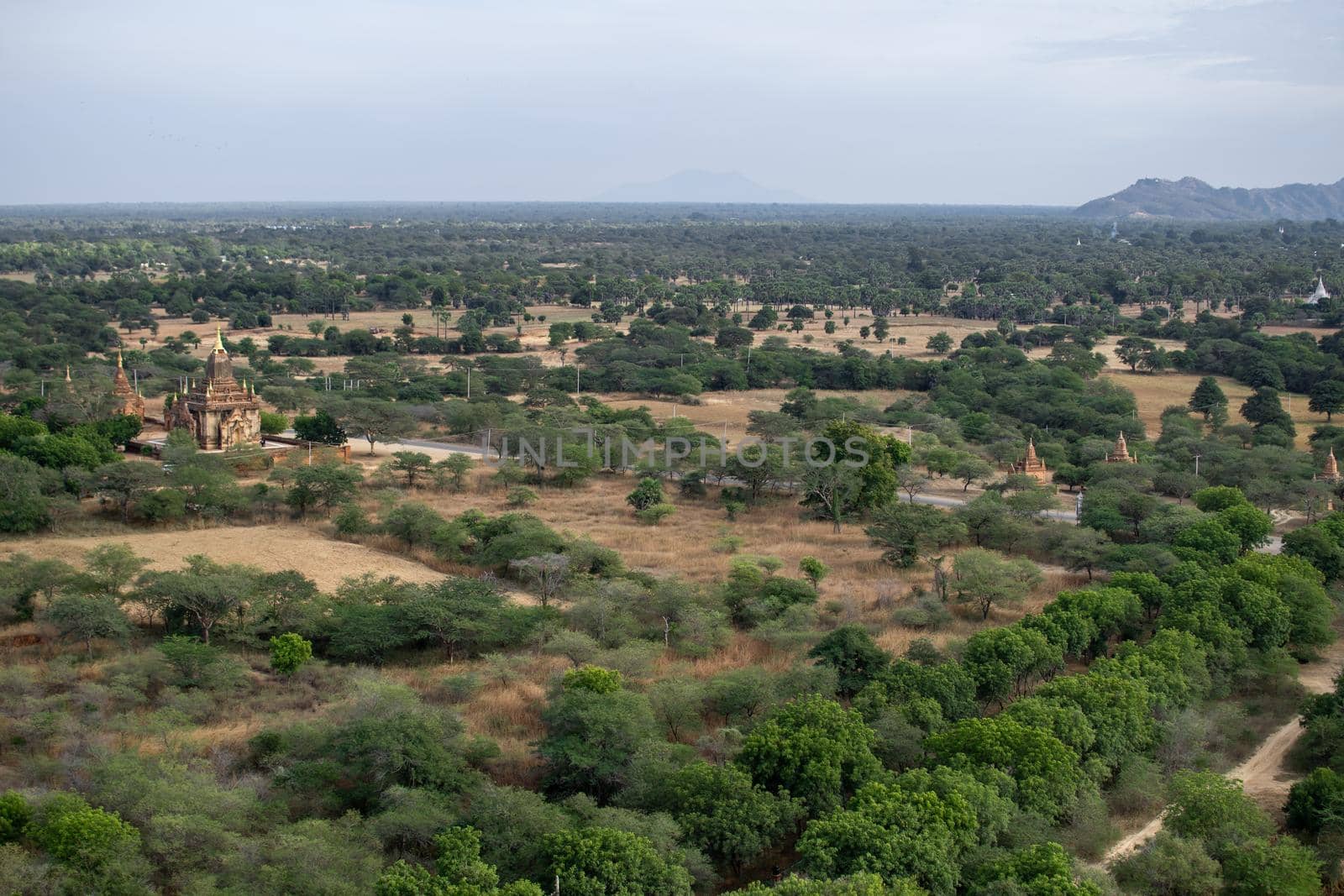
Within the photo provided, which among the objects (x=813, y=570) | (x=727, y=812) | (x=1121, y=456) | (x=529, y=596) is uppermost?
(x=1121, y=456)

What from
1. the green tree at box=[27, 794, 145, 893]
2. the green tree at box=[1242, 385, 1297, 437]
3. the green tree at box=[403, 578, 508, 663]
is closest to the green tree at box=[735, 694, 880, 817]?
the green tree at box=[403, 578, 508, 663]

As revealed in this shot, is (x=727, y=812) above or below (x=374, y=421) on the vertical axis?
below

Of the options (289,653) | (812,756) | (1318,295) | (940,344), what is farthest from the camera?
(1318,295)

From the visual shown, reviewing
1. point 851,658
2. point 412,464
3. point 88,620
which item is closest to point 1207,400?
point 412,464

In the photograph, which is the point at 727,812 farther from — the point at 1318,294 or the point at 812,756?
the point at 1318,294

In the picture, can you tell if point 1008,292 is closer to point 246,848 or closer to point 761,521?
point 761,521

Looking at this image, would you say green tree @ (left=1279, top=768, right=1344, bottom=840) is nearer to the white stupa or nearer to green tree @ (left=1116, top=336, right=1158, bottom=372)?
green tree @ (left=1116, top=336, right=1158, bottom=372)

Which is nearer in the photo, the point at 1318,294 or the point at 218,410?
the point at 218,410

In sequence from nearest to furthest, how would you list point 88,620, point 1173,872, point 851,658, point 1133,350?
point 1173,872
point 851,658
point 88,620
point 1133,350
